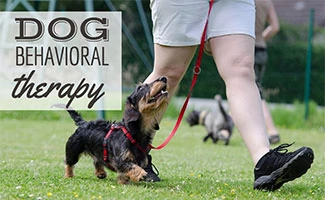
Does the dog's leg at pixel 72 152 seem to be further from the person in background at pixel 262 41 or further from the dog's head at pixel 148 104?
the person in background at pixel 262 41

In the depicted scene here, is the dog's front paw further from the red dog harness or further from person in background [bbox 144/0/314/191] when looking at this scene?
person in background [bbox 144/0/314/191]

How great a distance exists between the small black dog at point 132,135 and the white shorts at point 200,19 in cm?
31

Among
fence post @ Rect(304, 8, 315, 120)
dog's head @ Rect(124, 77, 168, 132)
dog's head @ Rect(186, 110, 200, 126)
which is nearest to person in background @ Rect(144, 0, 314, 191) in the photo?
dog's head @ Rect(124, 77, 168, 132)

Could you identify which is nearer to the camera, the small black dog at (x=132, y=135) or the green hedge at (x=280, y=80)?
the small black dog at (x=132, y=135)

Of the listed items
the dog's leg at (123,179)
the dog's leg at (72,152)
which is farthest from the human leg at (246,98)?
the dog's leg at (72,152)

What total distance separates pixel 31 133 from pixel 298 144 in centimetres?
345

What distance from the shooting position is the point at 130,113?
4.57 m

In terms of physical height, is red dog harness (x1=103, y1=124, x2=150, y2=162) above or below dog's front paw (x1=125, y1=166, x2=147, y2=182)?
above

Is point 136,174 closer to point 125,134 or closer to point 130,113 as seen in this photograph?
point 125,134

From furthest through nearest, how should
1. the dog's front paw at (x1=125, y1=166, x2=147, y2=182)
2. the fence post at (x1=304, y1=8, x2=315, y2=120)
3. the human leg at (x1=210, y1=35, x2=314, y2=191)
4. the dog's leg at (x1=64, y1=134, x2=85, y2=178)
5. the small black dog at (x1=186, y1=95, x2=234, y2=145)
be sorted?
the fence post at (x1=304, y1=8, x2=315, y2=120)
the small black dog at (x1=186, y1=95, x2=234, y2=145)
the dog's leg at (x1=64, y1=134, x2=85, y2=178)
the dog's front paw at (x1=125, y1=166, x2=147, y2=182)
the human leg at (x1=210, y1=35, x2=314, y2=191)

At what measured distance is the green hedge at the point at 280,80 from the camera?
1347cm

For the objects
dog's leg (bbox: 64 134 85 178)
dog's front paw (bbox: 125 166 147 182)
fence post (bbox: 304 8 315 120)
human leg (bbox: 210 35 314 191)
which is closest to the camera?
human leg (bbox: 210 35 314 191)

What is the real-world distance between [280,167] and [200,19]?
1.05 metres

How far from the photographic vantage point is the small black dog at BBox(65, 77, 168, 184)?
4.46 metres
